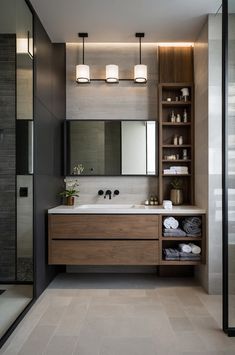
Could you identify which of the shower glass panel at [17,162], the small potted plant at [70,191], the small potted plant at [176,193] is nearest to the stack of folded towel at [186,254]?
the small potted plant at [176,193]

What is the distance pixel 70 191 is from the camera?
3.51 metres

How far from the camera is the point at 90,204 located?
11.9 feet

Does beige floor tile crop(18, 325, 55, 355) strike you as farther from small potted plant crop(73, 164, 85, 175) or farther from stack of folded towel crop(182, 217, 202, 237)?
small potted plant crop(73, 164, 85, 175)

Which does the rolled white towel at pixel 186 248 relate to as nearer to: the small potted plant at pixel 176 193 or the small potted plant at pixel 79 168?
the small potted plant at pixel 176 193

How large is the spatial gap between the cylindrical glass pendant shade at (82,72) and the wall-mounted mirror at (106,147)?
497mm

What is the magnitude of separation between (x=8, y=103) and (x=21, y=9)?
0.82 metres

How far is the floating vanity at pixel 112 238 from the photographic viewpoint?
3.00m

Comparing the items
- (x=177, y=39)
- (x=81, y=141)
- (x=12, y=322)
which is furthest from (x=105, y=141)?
(x=12, y=322)

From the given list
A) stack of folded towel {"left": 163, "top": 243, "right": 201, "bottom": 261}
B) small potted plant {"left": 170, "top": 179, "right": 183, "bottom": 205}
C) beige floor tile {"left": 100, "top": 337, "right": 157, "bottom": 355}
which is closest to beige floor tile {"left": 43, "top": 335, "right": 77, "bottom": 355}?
beige floor tile {"left": 100, "top": 337, "right": 157, "bottom": 355}

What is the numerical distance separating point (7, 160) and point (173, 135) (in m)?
1.95

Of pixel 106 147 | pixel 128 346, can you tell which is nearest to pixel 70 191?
pixel 106 147

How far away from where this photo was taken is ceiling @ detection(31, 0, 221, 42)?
2.70 m

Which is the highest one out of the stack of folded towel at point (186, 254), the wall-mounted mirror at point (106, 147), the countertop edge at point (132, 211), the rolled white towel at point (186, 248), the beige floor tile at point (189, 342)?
the wall-mounted mirror at point (106, 147)

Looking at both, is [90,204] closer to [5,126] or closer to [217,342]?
[5,126]
